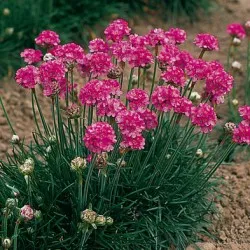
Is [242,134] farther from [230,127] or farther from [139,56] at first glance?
[139,56]

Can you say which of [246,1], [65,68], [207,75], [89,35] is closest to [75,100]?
[65,68]

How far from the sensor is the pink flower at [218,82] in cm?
279

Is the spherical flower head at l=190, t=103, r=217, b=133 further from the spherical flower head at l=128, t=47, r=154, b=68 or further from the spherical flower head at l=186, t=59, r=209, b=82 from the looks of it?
the spherical flower head at l=128, t=47, r=154, b=68

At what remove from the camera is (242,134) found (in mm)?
2748

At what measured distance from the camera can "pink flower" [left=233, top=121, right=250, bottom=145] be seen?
2738 mm

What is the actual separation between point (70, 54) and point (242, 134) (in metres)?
0.86

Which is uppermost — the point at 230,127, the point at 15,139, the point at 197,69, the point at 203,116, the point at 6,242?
the point at 197,69

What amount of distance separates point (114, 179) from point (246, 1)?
11.9ft

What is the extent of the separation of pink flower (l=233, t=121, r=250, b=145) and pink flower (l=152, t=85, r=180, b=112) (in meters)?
0.33

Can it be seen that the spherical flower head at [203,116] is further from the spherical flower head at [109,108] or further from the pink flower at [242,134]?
the spherical flower head at [109,108]

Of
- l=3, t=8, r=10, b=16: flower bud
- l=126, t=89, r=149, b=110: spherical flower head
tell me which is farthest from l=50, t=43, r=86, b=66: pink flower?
l=3, t=8, r=10, b=16: flower bud

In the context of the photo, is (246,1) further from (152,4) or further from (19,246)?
(19,246)

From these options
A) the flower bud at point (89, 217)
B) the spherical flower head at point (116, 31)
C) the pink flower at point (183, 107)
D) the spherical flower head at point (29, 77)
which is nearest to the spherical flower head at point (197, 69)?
the pink flower at point (183, 107)

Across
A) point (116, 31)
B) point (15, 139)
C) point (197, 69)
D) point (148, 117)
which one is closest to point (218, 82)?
point (197, 69)
